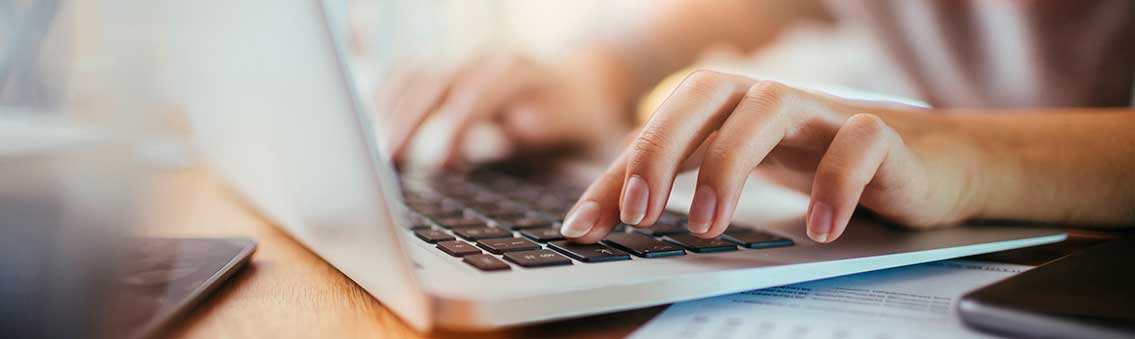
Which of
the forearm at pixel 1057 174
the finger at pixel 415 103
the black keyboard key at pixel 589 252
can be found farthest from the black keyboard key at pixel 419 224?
the finger at pixel 415 103

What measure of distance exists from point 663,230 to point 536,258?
0.13m

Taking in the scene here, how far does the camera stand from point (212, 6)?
0.42 metres

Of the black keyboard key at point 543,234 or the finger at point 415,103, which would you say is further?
the finger at point 415,103

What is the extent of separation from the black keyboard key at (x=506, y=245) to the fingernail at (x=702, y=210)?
3.0 inches

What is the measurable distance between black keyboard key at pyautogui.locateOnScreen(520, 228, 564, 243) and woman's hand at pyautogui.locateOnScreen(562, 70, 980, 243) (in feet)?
0.08

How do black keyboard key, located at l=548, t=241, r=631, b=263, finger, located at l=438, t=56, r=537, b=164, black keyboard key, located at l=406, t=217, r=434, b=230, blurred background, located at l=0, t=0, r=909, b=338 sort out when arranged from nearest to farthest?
blurred background, located at l=0, t=0, r=909, b=338 → black keyboard key, located at l=548, t=241, r=631, b=263 → black keyboard key, located at l=406, t=217, r=434, b=230 → finger, located at l=438, t=56, r=537, b=164

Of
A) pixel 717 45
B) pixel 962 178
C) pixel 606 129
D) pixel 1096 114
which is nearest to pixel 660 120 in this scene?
pixel 962 178

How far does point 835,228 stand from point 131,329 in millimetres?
304

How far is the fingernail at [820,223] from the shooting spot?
381 mm

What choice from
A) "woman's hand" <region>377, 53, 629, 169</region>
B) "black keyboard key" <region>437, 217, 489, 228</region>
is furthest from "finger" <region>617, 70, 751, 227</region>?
"woman's hand" <region>377, 53, 629, 169</region>

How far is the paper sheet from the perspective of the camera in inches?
12.0

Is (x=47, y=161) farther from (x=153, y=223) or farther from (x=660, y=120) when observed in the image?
(x=660, y=120)

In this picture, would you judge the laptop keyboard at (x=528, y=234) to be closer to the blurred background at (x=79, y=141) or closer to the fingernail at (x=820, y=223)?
the fingernail at (x=820, y=223)

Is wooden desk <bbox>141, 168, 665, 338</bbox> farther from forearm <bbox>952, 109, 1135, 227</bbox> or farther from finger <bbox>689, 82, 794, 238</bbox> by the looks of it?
forearm <bbox>952, 109, 1135, 227</bbox>
